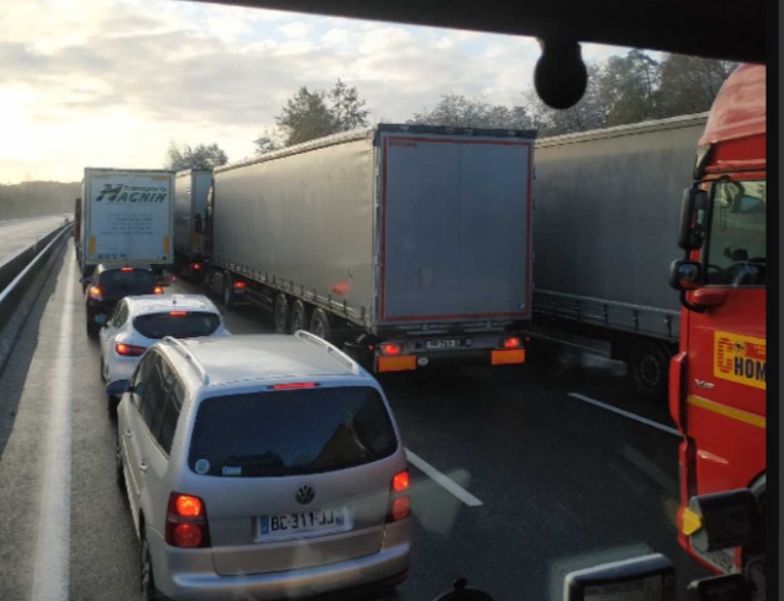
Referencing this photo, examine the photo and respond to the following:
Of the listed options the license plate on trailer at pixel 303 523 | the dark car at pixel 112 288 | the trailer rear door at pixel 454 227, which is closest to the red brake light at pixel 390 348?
the trailer rear door at pixel 454 227

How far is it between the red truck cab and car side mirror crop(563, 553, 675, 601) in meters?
2.55

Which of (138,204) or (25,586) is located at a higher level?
(138,204)

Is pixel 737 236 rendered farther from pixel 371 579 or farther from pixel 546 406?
pixel 546 406

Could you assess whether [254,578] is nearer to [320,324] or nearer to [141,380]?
[141,380]

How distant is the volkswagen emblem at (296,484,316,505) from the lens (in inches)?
175

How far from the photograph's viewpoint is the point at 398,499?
4785 mm

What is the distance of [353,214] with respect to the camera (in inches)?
461

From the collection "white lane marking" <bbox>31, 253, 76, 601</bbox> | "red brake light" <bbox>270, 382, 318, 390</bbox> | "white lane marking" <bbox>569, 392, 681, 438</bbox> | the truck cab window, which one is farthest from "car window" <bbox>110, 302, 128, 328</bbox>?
the truck cab window

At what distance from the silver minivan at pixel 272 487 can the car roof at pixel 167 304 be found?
5266mm

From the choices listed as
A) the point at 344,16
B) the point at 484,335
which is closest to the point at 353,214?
the point at 484,335

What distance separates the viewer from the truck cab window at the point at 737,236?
4480mm

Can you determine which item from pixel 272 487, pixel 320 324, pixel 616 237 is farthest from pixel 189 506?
pixel 320 324

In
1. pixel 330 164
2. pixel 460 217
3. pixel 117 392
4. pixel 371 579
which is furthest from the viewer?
pixel 330 164

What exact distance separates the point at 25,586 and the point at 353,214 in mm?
7340
